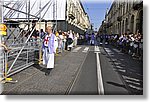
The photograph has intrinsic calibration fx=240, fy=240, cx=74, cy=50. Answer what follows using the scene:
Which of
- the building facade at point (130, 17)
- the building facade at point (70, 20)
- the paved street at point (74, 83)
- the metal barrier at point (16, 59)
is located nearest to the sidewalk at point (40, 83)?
the paved street at point (74, 83)

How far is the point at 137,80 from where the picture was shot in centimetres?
775

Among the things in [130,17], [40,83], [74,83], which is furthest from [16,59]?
[130,17]

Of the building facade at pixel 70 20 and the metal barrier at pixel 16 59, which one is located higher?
the building facade at pixel 70 20

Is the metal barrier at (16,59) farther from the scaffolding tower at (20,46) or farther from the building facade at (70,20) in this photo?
the building facade at (70,20)

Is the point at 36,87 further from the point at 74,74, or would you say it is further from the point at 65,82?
the point at 74,74

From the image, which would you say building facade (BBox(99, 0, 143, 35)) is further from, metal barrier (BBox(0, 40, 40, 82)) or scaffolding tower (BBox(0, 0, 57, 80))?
metal barrier (BBox(0, 40, 40, 82))

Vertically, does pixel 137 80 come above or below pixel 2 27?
below

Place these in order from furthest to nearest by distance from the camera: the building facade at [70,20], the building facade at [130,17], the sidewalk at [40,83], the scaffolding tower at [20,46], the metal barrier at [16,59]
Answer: the building facade at [130,17], the building facade at [70,20], the scaffolding tower at [20,46], the metal barrier at [16,59], the sidewalk at [40,83]

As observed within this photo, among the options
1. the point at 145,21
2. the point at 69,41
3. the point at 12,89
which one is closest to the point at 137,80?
the point at 145,21

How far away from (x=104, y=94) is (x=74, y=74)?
106 inches

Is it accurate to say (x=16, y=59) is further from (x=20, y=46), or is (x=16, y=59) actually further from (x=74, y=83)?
(x=20, y=46)

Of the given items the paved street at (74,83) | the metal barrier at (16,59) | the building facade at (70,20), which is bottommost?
the paved street at (74,83)

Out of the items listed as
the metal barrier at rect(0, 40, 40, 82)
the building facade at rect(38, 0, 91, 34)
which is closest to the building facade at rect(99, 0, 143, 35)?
the building facade at rect(38, 0, 91, 34)

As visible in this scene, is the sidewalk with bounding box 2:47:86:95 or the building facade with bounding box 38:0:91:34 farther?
the building facade with bounding box 38:0:91:34
